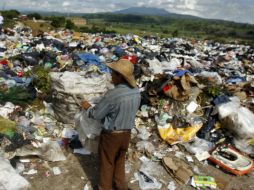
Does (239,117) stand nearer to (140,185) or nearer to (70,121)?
(140,185)

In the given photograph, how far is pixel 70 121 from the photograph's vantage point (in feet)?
14.8

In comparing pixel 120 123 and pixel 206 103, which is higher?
pixel 120 123

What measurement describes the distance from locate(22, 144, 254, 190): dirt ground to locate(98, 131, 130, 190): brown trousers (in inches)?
12.5

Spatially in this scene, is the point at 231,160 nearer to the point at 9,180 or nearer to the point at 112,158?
the point at 112,158

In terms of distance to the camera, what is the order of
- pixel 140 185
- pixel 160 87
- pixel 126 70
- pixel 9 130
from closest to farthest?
pixel 126 70 < pixel 140 185 < pixel 9 130 < pixel 160 87

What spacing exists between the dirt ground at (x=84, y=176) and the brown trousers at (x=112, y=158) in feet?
1.04

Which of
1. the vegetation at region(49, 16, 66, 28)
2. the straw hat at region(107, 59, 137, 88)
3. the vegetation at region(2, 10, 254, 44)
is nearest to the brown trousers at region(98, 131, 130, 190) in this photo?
the straw hat at region(107, 59, 137, 88)

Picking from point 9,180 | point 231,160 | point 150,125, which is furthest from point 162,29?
point 9,180

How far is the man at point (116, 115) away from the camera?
2.76m

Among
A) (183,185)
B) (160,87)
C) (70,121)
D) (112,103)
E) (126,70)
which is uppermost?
(126,70)

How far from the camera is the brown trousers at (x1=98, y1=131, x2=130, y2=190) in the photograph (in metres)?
2.94

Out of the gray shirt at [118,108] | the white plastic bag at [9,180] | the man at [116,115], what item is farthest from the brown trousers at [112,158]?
the white plastic bag at [9,180]

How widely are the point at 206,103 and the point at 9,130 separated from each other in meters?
3.13

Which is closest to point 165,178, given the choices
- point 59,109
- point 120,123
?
point 120,123
